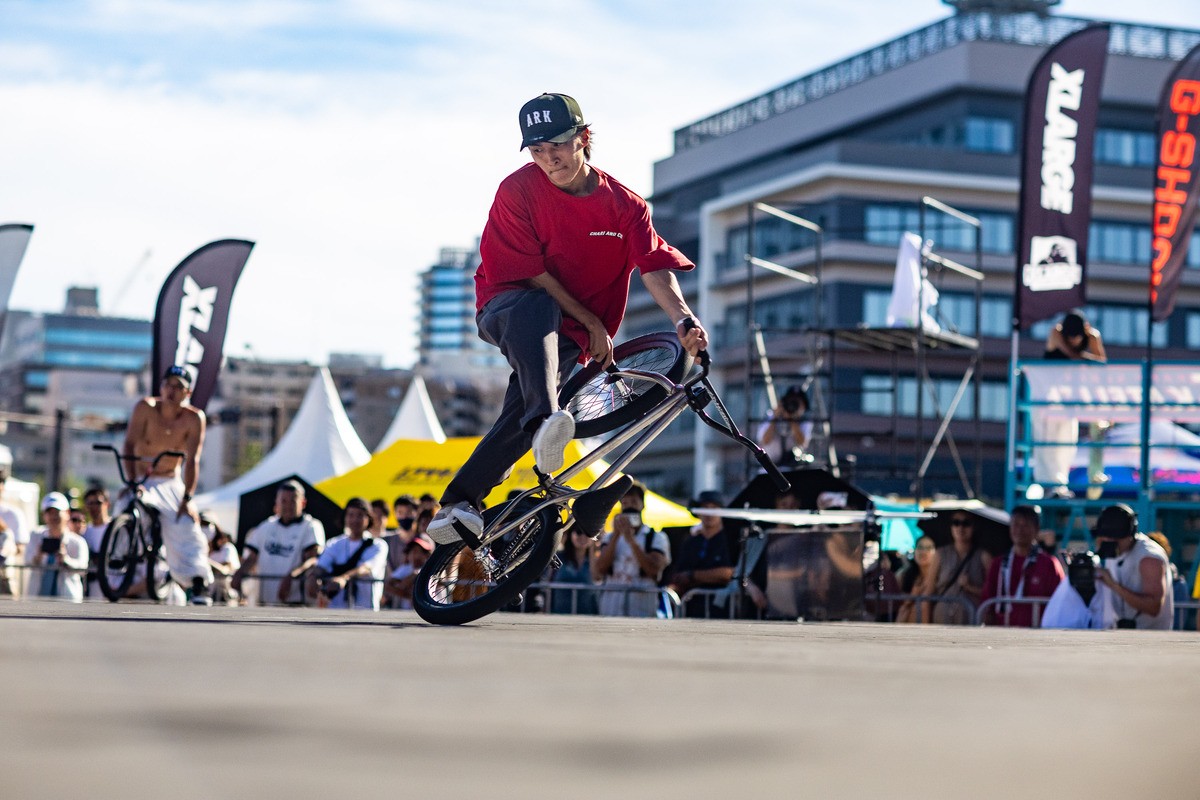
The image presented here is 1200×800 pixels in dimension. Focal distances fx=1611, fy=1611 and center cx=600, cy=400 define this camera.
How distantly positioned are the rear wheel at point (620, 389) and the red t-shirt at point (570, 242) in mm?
142

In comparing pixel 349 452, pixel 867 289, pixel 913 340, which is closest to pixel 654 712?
pixel 913 340

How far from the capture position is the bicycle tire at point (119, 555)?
34.6 ft

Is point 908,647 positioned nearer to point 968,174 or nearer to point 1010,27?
point 968,174

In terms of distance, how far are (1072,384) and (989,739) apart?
14093 mm

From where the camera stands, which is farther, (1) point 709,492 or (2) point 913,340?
(2) point 913,340

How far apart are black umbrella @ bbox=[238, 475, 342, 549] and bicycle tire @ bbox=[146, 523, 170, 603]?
25.2 ft

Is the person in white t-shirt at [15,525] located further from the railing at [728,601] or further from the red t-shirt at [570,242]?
the red t-shirt at [570,242]

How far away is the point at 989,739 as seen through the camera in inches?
53.0

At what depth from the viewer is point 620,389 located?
6.05 meters

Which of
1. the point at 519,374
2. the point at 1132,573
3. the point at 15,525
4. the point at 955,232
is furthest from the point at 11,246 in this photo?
the point at 955,232

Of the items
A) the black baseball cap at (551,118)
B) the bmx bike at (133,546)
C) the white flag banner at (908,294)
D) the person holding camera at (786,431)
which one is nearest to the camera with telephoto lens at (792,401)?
the person holding camera at (786,431)

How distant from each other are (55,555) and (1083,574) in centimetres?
963

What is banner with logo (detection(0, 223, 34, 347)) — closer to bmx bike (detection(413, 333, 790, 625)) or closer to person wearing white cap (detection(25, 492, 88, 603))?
person wearing white cap (detection(25, 492, 88, 603))

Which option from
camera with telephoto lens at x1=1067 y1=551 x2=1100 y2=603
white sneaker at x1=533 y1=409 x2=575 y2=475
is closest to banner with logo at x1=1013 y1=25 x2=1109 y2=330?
camera with telephoto lens at x1=1067 y1=551 x2=1100 y2=603
